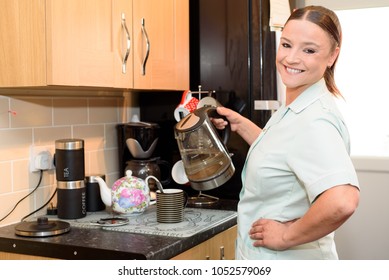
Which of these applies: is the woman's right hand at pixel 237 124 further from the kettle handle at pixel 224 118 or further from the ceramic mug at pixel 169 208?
the ceramic mug at pixel 169 208

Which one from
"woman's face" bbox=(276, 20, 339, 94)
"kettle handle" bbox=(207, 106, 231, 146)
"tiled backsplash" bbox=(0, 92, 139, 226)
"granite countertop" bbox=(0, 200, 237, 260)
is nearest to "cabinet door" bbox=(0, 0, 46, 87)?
"tiled backsplash" bbox=(0, 92, 139, 226)

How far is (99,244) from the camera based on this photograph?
5.42ft

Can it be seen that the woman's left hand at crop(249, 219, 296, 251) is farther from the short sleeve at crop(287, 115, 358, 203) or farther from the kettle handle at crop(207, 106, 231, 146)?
the kettle handle at crop(207, 106, 231, 146)

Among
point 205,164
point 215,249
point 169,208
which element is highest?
point 205,164

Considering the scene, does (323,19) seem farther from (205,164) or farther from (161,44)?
(161,44)

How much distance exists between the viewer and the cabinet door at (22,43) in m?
1.64

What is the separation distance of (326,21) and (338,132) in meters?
0.28

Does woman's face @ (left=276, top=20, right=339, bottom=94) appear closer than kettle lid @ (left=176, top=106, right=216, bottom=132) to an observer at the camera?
Yes

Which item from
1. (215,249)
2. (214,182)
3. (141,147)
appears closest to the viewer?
(214,182)

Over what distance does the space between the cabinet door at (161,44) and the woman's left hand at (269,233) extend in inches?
30.0

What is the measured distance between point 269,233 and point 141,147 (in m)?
0.98

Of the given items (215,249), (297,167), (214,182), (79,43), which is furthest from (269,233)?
(79,43)

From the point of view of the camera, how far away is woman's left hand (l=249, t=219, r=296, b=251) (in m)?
1.46
